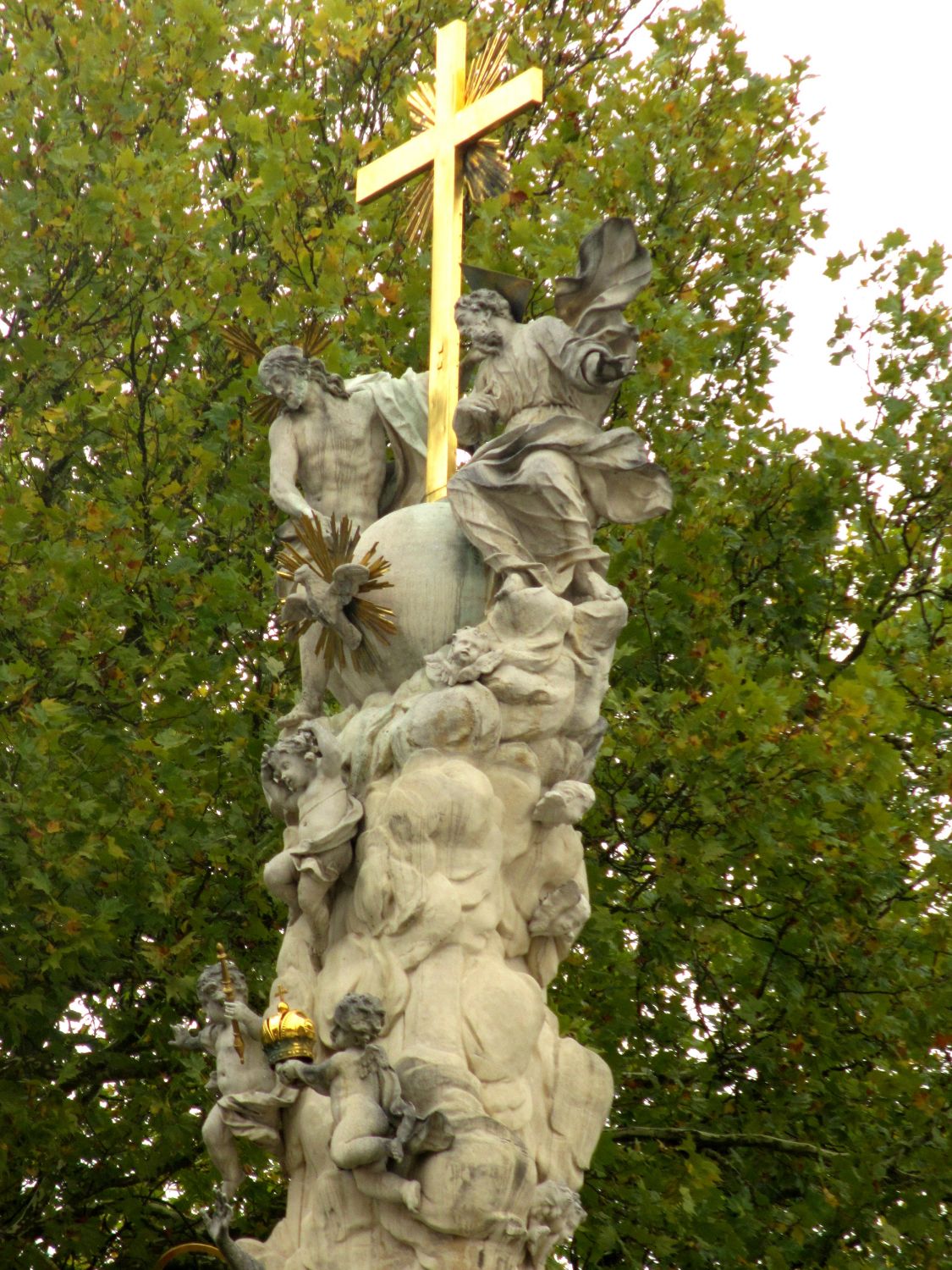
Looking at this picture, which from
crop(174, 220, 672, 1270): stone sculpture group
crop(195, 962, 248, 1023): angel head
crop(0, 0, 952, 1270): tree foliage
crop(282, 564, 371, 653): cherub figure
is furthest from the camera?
crop(0, 0, 952, 1270): tree foliage

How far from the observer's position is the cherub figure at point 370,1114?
22.1 ft

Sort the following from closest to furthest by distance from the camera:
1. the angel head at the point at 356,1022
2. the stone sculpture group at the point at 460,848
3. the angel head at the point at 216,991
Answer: the stone sculpture group at the point at 460,848
the angel head at the point at 356,1022
the angel head at the point at 216,991

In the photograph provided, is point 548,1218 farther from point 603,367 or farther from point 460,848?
point 603,367

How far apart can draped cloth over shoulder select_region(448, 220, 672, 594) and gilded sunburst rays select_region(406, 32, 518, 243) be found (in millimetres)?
1031

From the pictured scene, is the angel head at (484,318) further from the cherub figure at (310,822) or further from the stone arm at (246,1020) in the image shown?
the stone arm at (246,1020)

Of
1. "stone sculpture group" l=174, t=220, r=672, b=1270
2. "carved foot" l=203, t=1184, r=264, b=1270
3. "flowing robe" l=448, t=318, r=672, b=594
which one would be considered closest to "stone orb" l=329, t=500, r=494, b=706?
"stone sculpture group" l=174, t=220, r=672, b=1270

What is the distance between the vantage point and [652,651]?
45.0ft

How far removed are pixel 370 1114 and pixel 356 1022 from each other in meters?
0.29

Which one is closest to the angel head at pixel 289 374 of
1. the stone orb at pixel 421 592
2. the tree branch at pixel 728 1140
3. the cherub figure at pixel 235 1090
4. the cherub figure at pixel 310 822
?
the stone orb at pixel 421 592

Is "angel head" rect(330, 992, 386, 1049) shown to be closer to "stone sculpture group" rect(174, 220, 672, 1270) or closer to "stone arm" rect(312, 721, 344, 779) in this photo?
"stone sculpture group" rect(174, 220, 672, 1270)

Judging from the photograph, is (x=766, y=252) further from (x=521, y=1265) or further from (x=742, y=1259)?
(x=521, y=1265)

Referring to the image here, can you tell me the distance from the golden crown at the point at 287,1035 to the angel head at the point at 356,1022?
0.20m

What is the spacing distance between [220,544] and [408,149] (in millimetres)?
4853

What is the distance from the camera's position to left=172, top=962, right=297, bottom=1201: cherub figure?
7.16 meters
